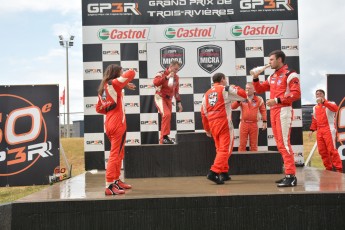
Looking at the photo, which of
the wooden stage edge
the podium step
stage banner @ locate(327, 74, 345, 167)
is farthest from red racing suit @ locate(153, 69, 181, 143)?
stage banner @ locate(327, 74, 345, 167)

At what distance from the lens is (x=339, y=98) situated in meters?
6.49

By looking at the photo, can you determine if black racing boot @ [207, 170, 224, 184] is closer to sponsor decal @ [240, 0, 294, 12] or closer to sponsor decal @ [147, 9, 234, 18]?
sponsor decal @ [147, 9, 234, 18]

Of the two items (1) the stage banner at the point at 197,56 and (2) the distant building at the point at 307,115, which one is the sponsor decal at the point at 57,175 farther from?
(2) the distant building at the point at 307,115

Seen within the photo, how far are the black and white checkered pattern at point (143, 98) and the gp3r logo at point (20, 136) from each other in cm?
78

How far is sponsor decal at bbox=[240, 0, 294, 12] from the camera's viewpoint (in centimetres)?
635

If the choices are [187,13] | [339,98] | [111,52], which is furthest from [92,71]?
[339,98]

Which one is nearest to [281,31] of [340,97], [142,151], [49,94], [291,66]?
[291,66]

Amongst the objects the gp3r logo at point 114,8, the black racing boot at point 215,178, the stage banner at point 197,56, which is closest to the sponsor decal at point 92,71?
the stage banner at point 197,56

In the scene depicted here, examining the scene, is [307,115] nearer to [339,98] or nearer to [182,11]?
[339,98]

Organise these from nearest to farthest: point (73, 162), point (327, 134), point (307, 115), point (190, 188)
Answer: point (190, 188) < point (327, 134) < point (73, 162) < point (307, 115)

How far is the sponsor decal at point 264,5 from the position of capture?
20.8ft

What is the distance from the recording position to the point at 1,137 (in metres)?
6.08

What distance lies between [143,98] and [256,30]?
227 cm

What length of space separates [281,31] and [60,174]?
4509mm
